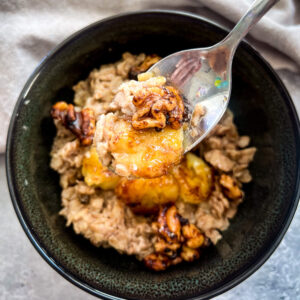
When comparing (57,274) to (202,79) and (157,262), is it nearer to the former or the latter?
(157,262)

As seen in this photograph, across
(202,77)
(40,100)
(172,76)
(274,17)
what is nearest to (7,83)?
(40,100)

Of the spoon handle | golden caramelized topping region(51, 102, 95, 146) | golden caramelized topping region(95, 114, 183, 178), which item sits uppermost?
the spoon handle

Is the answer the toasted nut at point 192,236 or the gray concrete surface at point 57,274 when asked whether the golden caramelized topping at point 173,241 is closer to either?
the toasted nut at point 192,236

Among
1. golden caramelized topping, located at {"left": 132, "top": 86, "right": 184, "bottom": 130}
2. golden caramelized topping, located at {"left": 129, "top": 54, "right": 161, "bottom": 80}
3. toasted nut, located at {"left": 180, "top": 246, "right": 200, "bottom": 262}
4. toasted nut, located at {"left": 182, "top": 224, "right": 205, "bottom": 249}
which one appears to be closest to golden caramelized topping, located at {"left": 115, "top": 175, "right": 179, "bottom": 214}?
toasted nut, located at {"left": 182, "top": 224, "right": 205, "bottom": 249}

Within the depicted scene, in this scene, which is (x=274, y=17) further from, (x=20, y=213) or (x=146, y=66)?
(x=20, y=213)

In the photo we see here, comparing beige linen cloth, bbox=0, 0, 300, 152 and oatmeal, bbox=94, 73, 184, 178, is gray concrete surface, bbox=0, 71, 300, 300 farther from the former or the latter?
oatmeal, bbox=94, 73, 184, 178

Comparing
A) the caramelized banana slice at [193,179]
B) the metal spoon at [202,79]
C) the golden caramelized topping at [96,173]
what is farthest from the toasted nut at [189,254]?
the metal spoon at [202,79]

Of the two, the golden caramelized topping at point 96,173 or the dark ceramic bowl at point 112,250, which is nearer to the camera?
the dark ceramic bowl at point 112,250
